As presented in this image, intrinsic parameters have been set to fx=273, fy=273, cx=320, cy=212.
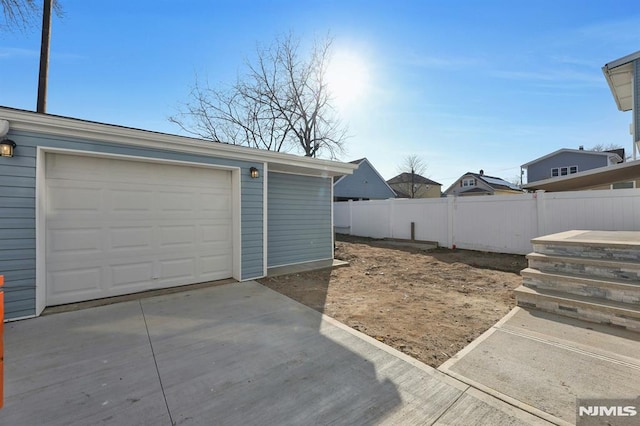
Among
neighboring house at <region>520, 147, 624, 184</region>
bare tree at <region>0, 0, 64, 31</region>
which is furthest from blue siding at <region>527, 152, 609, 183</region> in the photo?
bare tree at <region>0, 0, 64, 31</region>

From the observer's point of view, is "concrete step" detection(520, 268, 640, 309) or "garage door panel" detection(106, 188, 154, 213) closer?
"concrete step" detection(520, 268, 640, 309)

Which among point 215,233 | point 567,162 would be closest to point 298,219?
point 215,233

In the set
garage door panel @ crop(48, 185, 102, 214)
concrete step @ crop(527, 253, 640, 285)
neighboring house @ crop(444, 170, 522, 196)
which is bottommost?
concrete step @ crop(527, 253, 640, 285)

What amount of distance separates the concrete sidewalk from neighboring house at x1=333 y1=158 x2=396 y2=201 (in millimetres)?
18804

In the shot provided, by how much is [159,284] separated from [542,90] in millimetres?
11258

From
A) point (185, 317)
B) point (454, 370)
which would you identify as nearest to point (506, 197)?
point (454, 370)

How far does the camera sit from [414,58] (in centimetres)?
712

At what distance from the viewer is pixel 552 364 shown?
96.7 inches

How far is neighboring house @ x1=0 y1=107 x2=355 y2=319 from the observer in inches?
142

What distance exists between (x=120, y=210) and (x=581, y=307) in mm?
6756

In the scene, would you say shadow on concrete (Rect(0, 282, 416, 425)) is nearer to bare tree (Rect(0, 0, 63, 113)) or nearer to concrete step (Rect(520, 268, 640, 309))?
concrete step (Rect(520, 268, 640, 309))

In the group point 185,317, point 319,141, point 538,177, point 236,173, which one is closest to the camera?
point 185,317

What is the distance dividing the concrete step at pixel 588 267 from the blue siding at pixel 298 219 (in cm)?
460

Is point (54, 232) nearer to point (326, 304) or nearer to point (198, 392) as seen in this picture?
point (198, 392)
